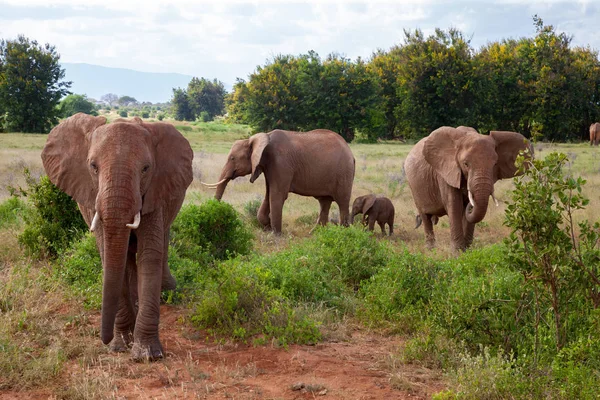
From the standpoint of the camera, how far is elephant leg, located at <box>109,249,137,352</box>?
6070 mm

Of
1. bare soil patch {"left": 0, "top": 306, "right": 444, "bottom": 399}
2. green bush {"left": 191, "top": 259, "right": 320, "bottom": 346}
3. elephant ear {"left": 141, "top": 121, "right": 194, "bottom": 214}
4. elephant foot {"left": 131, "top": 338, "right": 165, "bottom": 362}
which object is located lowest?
bare soil patch {"left": 0, "top": 306, "right": 444, "bottom": 399}

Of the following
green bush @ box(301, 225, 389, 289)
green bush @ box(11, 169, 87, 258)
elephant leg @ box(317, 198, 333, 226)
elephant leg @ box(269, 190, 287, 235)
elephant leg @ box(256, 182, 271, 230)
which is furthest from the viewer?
elephant leg @ box(317, 198, 333, 226)

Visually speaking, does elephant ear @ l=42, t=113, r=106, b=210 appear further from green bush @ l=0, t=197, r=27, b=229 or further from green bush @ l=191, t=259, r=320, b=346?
green bush @ l=0, t=197, r=27, b=229

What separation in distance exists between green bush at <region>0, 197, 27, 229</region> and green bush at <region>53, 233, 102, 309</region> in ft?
9.51

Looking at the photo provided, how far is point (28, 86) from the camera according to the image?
4803 centimetres

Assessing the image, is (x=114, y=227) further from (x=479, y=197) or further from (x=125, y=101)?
(x=125, y=101)

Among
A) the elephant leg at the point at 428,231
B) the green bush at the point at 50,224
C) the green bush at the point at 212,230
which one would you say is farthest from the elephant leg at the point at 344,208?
the green bush at the point at 50,224

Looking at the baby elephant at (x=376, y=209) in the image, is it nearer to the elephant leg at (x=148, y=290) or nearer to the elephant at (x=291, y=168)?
the elephant at (x=291, y=168)

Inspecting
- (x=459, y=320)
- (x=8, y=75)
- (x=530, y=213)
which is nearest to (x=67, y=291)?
(x=459, y=320)

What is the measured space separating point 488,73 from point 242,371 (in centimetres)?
3866

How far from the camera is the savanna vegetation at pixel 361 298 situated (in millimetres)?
5031

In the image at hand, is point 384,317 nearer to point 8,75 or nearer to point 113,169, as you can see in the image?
point 113,169

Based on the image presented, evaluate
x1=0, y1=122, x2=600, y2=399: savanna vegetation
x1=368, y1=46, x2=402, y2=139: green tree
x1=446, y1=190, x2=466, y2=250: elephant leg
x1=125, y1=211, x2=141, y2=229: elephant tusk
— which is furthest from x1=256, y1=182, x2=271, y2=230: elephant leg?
x1=368, y1=46, x2=402, y2=139: green tree

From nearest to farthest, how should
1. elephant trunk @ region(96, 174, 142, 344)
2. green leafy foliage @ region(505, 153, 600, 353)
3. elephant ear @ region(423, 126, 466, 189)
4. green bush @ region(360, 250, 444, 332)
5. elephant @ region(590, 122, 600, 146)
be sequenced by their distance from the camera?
1. green leafy foliage @ region(505, 153, 600, 353)
2. elephant trunk @ region(96, 174, 142, 344)
3. green bush @ region(360, 250, 444, 332)
4. elephant ear @ region(423, 126, 466, 189)
5. elephant @ region(590, 122, 600, 146)
